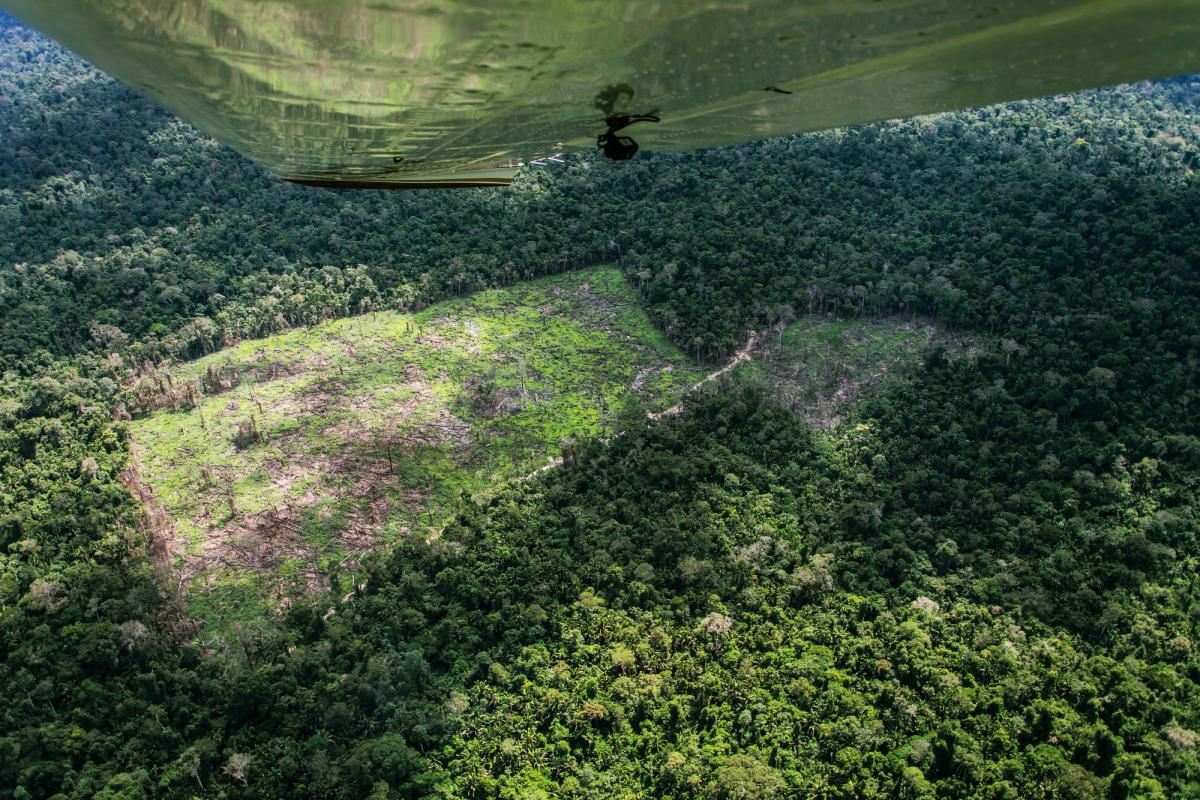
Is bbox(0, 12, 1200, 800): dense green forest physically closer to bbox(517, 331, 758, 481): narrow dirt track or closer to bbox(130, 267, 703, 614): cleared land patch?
bbox(517, 331, 758, 481): narrow dirt track

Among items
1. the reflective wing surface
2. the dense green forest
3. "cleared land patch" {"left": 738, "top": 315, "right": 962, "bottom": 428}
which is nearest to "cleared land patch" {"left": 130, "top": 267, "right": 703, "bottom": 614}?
the dense green forest

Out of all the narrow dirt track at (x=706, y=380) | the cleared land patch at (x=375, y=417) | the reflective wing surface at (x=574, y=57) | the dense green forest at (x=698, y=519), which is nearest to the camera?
the reflective wing surface at (x=574, y=57)

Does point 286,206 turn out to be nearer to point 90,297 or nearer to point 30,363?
point 90,297

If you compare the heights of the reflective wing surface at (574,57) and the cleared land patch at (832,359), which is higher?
the reflective wing surface at (574,57)

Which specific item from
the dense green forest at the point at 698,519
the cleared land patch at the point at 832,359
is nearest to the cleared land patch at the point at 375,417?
the dense green forest at the point at 698,519

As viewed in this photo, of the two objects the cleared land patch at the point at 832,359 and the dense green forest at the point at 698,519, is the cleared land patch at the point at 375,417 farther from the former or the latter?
the cleared land patch at the point at 832,359

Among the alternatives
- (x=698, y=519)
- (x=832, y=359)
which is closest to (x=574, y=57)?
(x=698, y=519)

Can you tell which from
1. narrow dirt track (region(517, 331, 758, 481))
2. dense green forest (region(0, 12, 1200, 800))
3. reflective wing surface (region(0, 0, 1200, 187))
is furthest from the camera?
narrow dirt track (region(517, 331, 758, 481))
